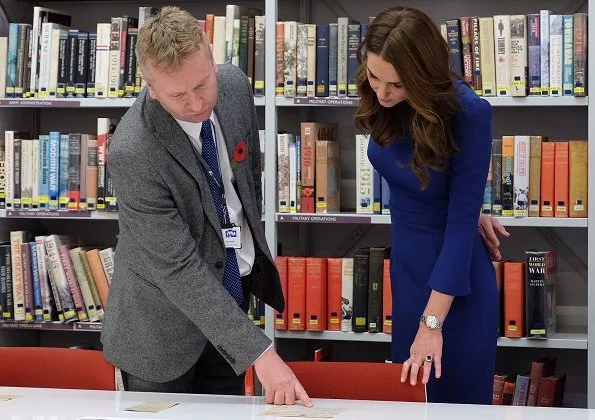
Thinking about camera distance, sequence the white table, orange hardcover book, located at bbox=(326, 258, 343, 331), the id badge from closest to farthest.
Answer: the white table
the id badge
orange hardcover book, located at bbox=(326, 258, 343, 331)

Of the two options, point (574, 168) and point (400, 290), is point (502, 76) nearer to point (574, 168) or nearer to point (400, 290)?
point (574, 168)

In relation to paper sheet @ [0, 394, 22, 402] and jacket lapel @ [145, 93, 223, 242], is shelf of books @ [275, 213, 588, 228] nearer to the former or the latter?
jacket lapel @ [145, 93, 223, 242]

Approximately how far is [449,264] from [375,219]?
1.36 metres

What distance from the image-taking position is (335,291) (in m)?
3.78

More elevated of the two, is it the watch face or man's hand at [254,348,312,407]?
the watch face

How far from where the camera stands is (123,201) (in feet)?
7.39

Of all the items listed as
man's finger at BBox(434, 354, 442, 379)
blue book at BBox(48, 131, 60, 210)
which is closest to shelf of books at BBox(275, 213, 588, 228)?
blue book at BBox(48, 131, 60, 210)

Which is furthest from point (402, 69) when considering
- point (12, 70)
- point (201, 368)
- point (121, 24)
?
point (12, 70)

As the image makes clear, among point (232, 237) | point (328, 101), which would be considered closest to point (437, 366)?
point (232, 237)

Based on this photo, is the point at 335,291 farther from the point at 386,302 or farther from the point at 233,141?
the point at 233,141

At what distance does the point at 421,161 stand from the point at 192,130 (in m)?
0.56

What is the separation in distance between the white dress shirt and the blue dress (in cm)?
38

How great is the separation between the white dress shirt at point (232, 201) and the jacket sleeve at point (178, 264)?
18cm

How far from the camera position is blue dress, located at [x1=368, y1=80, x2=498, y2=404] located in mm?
2301
